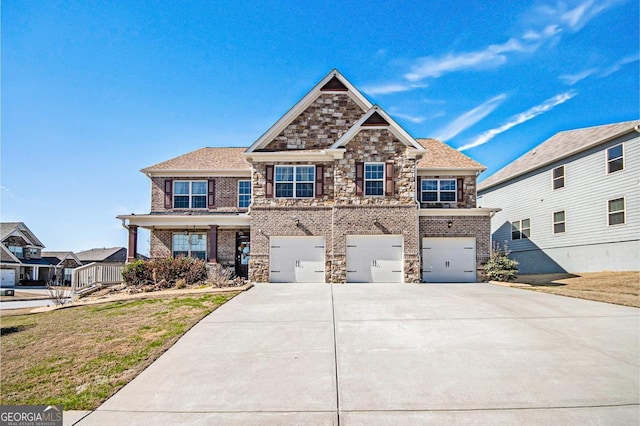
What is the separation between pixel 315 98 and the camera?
19.5 metres

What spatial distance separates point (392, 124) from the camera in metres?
18.2

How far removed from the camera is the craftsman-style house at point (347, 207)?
18.1 m

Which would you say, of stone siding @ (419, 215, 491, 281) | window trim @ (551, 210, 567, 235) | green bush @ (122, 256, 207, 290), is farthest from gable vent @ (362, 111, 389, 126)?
window trim @ (551, 210, 567, 235)

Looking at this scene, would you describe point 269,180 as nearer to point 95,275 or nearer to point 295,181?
point 295,181

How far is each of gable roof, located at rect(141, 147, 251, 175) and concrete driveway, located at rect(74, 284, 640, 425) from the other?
38.8 feet

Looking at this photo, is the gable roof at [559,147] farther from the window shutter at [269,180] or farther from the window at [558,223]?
the window shutter at [269,180]

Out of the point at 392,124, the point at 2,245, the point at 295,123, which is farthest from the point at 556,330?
the point at 2,245

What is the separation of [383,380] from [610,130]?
20.2 meters

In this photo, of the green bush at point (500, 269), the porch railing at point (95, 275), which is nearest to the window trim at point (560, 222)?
the green bush at point (500, 269)

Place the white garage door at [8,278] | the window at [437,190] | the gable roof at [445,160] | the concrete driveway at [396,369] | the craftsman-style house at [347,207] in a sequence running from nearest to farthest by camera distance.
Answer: the concrete driveway at [396,369]
the craftsman-style house at [347,207]
the gable roof at [445,160]
the window at [437,190]
the white garage door at [8,278]

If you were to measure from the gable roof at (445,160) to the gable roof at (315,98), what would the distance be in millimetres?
4244

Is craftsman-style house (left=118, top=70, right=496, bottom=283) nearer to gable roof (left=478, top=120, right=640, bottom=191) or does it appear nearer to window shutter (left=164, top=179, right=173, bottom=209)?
window shutter (left=164, top=179, right=173, bottom=209)

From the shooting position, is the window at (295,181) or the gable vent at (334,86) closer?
the window at (295,181)

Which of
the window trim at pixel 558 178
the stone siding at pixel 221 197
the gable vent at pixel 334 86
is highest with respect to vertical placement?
the gable vent at pixel 334 86
